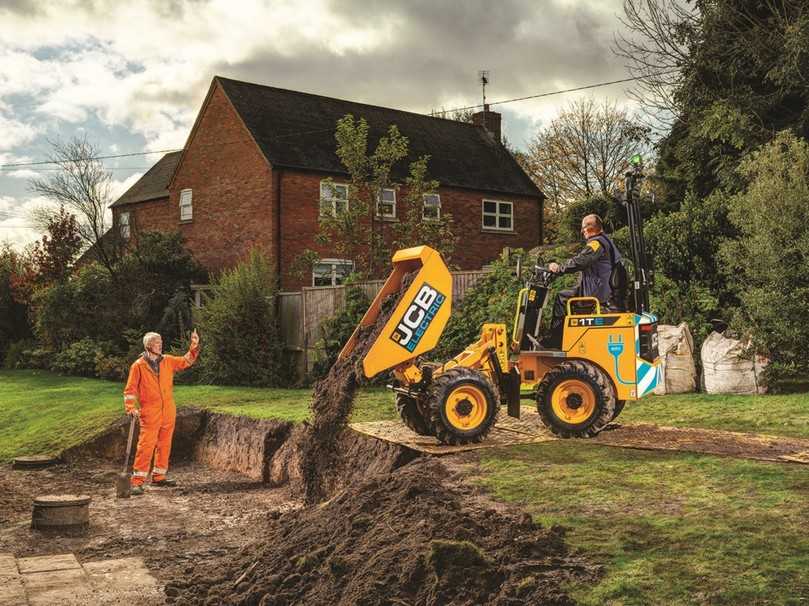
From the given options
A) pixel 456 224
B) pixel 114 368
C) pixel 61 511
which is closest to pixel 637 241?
pixel 61 511

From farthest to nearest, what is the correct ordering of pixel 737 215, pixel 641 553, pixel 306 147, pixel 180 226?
1. pixel 180 226
2. pixel 306 147
3. pixel 737 215
4. pixel 641 553

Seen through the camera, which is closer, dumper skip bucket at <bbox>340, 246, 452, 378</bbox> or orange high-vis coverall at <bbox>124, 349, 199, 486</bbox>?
dumper skip bucket at <bbox>340, 246, 452, 378</bbox>

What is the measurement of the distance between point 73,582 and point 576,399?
499 cm

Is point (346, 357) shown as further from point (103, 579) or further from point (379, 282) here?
point (379, 282)

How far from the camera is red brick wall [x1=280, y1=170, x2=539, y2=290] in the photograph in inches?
1086

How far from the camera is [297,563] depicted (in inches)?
255

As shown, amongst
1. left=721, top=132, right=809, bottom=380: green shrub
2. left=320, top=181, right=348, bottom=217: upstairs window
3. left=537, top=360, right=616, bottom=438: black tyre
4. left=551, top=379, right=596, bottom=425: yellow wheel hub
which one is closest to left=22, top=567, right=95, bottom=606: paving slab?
left=537, top=360, right=616, bottom=438: black tyre

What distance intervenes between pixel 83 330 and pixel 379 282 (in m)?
12.3

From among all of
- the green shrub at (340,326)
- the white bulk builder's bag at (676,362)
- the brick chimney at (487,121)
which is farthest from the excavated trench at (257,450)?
the brick chimney at (487,121)

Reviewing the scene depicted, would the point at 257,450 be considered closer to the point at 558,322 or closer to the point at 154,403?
the point at 154,403

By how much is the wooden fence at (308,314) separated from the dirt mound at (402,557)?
38.9 ft

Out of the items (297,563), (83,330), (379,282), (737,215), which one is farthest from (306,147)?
(297,563)

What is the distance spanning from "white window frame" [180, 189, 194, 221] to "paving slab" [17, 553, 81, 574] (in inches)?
939

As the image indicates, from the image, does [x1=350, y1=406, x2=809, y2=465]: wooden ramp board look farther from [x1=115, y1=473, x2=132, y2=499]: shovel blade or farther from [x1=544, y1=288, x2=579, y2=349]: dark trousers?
[x1=115, y1=473, x2=132, y2=499]: shovel blade
